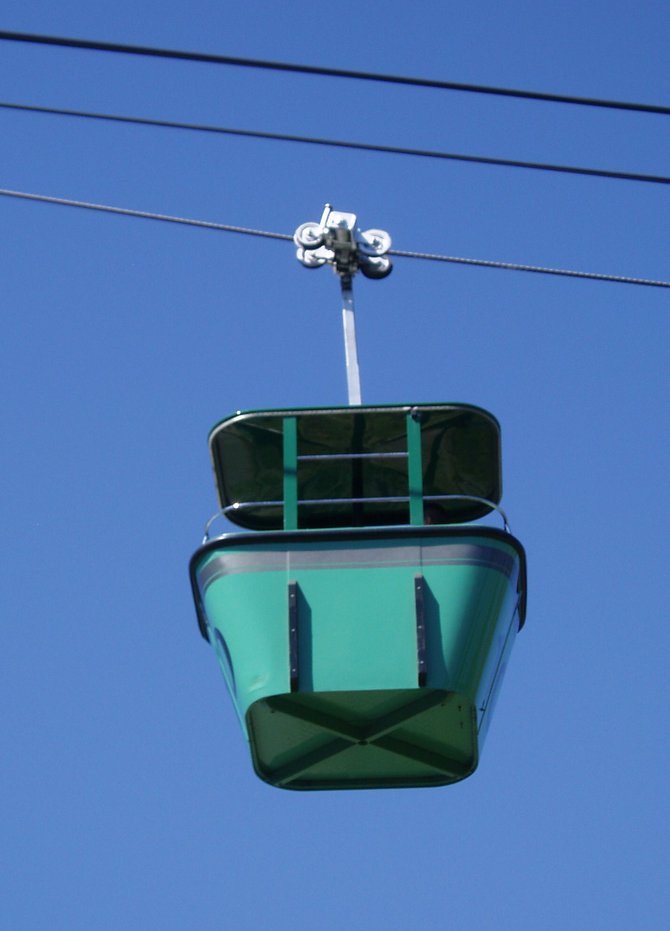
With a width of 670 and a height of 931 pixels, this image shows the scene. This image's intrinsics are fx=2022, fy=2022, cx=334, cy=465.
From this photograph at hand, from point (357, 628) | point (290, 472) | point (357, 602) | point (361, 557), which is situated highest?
point (290, 472)

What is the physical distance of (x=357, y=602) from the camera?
10.6m

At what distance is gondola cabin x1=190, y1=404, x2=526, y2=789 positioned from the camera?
1053cm

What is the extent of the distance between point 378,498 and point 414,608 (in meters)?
0.89


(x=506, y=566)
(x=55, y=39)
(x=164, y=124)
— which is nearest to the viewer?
(x=55, y=39)

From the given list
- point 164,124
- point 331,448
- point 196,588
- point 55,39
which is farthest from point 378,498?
point 55,39

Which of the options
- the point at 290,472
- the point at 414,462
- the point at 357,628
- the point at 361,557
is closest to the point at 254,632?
the point at 357,628

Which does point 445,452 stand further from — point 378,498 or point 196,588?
point 196,588

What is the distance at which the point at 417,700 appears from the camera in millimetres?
10719

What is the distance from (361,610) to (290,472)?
1.04m

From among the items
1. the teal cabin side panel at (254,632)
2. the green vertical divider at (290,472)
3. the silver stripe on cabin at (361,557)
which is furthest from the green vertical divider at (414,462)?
the teal cabin side panel at (254,632)

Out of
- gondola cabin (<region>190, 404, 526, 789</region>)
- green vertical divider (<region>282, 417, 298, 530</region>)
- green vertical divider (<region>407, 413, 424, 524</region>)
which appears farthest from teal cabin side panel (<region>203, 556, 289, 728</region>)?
green vertical divider (<region>407, 413, 424, 524</region>)

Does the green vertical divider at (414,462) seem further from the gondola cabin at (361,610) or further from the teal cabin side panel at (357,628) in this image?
the teal cabin side panel at (357,628)

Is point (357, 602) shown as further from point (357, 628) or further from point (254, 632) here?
point (254, 632)

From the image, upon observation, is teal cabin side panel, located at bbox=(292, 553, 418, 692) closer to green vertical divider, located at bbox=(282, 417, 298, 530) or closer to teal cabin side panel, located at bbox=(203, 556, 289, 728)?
teal cabin side panel, located at bbox=(203, 556, 289, 728)
